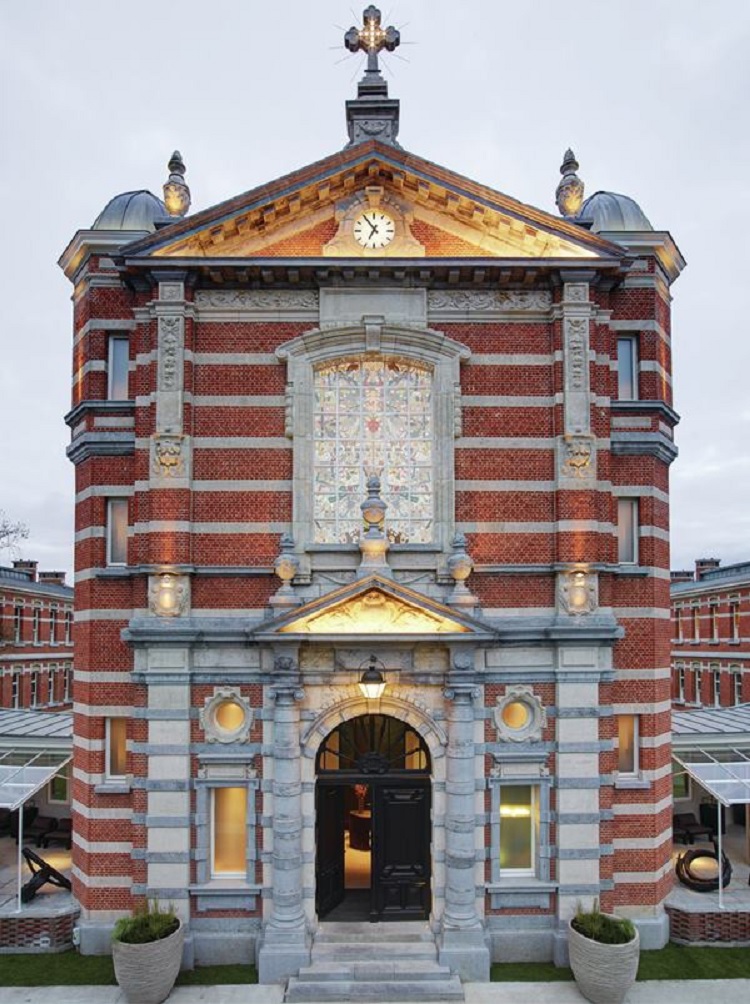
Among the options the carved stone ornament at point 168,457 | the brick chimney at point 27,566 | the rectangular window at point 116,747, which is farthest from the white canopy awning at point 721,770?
the brick chimney at point 27,566

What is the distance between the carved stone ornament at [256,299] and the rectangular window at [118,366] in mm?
1808

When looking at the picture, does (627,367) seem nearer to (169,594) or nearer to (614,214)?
(614,214)

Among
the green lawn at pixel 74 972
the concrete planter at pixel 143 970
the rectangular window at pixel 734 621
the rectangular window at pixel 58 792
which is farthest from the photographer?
the rectangular window at pixel 734 621

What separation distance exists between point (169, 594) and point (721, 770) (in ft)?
37.6

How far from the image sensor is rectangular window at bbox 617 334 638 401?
45.3ft

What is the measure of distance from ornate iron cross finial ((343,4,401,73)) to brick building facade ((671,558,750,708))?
24523 millimetres

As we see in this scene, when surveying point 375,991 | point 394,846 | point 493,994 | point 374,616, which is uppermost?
point 374,616

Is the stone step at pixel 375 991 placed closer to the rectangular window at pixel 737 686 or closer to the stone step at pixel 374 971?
the stone step at pixel 374 971

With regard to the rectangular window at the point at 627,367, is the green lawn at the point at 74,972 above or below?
below

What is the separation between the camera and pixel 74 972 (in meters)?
11.8

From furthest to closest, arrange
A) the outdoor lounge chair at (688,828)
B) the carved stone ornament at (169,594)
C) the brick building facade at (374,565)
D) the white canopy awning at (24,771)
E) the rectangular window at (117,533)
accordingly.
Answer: the outdoor lounge chair at (688,828) < the white canopy awning at (24,771) < the rectangular window at (117,533) < the carved stone ornament at (169,594) < the brick building facade at (374,565)

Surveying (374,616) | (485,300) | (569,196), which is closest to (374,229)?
(485,300)

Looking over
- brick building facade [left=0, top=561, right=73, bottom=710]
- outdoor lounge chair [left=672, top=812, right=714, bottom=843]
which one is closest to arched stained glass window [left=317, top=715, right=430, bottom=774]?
outdoor lounge chair [left=672, top=812, right=714, bottom=843]

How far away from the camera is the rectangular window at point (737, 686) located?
97.2 feet
